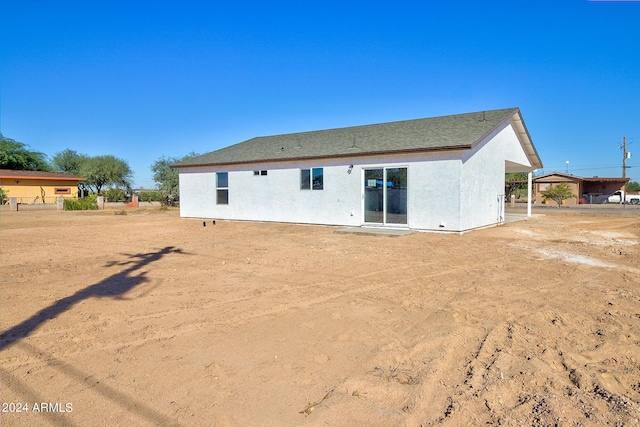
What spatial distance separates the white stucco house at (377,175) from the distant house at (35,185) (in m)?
26.2

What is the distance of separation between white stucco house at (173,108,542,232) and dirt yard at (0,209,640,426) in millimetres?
5226

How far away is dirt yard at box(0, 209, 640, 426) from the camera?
266 cm

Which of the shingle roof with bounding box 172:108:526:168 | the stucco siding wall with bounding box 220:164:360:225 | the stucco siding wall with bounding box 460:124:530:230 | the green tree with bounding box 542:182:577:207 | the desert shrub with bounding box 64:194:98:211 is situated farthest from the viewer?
the green tree with bounding box 542:182:577:207

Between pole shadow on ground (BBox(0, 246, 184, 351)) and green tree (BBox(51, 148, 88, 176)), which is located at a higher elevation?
green tree (BBox(51, 148, 88, 176))

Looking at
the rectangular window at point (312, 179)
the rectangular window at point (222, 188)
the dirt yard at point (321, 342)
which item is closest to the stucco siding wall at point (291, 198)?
the rectangular window at point (312, 179)

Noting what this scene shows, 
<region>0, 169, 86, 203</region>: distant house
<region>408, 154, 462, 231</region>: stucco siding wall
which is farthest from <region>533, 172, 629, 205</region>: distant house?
<region>0, 169, 86, 203</region>: distant house

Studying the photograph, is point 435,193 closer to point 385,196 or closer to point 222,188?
point 385,196

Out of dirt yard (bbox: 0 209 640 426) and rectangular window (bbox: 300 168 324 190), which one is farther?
rectangular window (bbox: 300 168 324 190)

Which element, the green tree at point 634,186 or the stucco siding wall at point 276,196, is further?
the green tree at point 634,186

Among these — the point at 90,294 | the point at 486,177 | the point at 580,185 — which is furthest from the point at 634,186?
the point at 90,294

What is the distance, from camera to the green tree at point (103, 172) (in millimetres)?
49875

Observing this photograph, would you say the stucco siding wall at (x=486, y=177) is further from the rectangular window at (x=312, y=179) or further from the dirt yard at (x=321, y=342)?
the rectangular window at (x=312, y=179)

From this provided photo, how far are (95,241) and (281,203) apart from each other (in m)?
7.31

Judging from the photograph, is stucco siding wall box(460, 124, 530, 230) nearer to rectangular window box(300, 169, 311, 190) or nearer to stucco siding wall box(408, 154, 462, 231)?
stucco siding wall box(408, 154, 462, 231)
